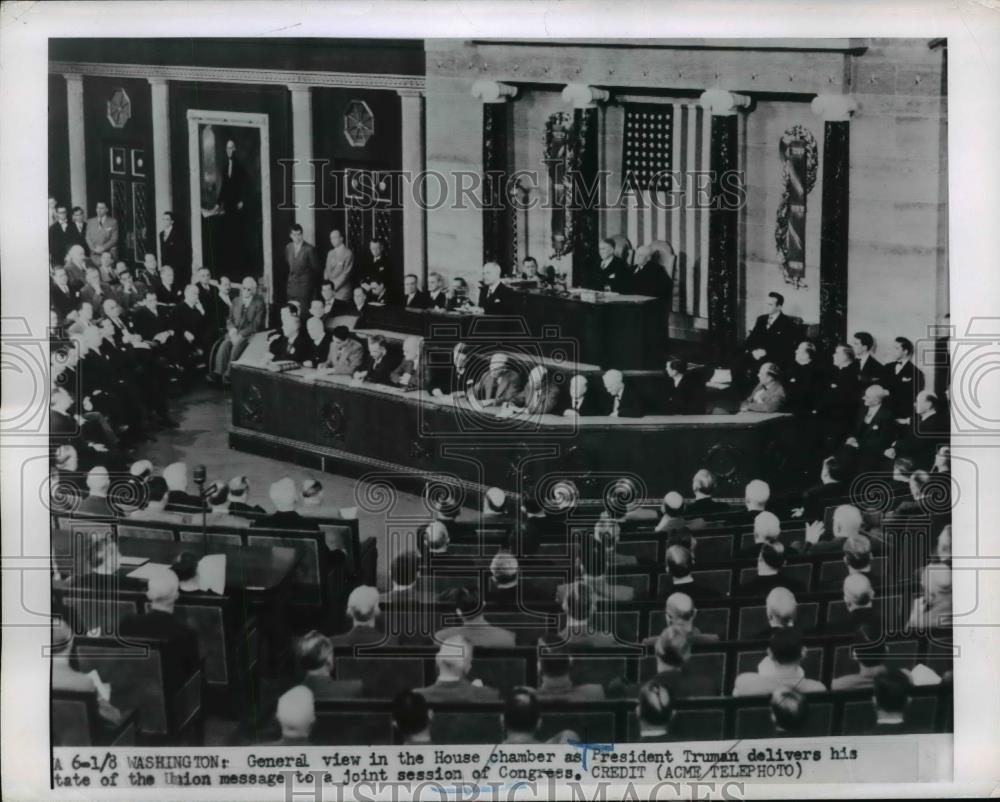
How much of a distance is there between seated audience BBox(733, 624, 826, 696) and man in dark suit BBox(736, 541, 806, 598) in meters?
0.18

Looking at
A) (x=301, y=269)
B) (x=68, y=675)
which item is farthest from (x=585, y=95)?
(x=68, y=675)

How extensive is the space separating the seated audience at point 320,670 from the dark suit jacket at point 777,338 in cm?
211

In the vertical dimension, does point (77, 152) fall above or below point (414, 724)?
above

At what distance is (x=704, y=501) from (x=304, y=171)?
2.12m

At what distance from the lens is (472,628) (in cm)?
479

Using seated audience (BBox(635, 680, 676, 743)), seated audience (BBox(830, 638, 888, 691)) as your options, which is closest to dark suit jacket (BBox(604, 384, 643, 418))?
seated audience (BBox(635, 680, 676, 743))

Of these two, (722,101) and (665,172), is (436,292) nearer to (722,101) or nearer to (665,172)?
(665,172)

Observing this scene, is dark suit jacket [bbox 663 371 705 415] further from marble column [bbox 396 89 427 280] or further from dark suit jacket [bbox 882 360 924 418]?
marble column [bbox 396 89 427 280]

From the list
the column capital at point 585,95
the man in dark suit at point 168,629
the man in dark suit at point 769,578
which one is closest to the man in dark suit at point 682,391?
the man in dark suit at point 769,578

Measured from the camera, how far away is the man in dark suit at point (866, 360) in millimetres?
4855

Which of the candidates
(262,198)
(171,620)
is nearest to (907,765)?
(171,620)

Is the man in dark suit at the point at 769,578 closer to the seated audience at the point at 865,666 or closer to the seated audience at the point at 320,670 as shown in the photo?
the seated audience at the point at 865,666

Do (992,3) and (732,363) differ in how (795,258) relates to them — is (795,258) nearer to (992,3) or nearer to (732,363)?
(732,363)

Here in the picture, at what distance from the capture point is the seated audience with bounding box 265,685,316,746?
4777 millimetres
